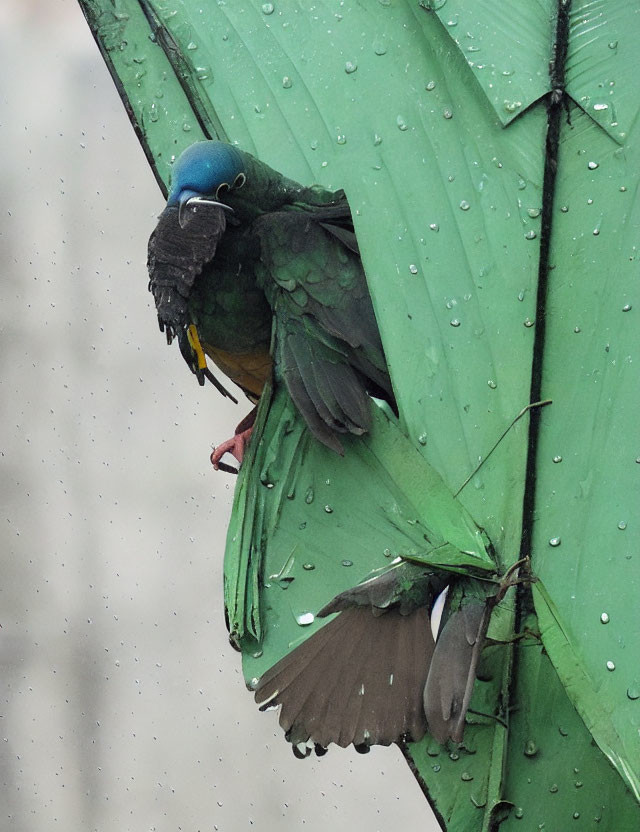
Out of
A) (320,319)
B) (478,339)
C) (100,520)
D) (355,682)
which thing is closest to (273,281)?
(320,319)

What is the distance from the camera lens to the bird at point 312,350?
2.75 ft

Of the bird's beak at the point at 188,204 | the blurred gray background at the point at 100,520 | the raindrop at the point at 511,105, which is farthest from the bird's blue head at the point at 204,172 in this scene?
the blurred gray background at the point at 100,520

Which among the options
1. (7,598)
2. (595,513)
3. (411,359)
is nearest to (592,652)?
(595,513)

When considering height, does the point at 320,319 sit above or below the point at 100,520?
above

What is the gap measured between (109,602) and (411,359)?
1.08 metres

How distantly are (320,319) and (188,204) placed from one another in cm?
15

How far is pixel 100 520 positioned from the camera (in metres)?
1.96

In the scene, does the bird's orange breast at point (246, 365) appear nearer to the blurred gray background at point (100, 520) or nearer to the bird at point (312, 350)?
the bird at point (312, 350)

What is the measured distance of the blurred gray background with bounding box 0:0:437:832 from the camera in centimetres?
193

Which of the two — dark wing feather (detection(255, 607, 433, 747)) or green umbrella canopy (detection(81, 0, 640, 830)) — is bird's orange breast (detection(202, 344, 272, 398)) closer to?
green umbrella canopy (detection(81, 0, 640, 830))

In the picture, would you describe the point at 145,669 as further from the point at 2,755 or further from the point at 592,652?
the point at 592,652

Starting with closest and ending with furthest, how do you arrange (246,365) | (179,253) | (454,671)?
(454,671) → (179,253) → (246,365)

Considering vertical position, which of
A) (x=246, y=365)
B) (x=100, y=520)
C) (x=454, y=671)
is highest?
(x=246, y=365)

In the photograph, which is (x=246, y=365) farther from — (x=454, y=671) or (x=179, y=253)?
(x=454, y=671)
